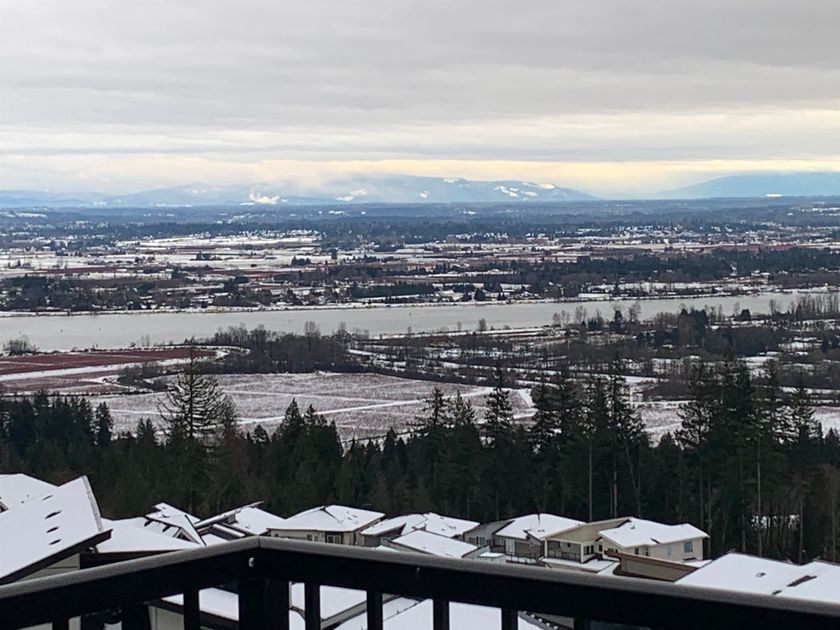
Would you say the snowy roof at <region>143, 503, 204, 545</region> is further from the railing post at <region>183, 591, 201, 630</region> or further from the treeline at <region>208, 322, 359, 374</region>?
the treeline at <region>208, 322, 359, 374</region>

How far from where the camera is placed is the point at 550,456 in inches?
664

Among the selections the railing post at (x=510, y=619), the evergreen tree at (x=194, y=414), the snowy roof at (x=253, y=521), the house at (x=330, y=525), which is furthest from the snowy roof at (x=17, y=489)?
the railing post at (x=510, y=619)

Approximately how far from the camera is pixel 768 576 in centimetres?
896

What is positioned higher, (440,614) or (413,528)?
(440,614)

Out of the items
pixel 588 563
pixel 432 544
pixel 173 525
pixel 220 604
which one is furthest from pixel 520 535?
pixel 220 604

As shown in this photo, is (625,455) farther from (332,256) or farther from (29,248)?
(29,248)

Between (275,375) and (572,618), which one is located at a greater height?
(572,618)

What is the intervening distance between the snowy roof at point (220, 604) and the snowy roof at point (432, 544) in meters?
10.0

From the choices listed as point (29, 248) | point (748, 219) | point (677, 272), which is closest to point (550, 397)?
point (677, 272)

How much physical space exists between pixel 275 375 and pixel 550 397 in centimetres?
1545

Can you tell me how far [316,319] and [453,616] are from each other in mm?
43827

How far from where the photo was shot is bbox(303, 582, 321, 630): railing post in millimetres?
1547

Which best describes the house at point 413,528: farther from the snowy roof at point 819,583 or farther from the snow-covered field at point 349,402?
the snow-covered field at point 349,402

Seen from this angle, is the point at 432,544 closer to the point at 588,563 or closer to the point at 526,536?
the point at 526,536
